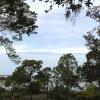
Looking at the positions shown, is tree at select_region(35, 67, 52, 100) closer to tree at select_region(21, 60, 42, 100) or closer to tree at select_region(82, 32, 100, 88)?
tree at select_region(21, 60, 42, 100)

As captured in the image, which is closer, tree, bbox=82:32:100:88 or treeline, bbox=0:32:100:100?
tree, bbox=82:32:100:88

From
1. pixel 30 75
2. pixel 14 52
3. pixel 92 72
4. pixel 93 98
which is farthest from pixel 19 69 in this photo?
pixel 14 52

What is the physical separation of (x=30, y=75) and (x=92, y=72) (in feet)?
50.7

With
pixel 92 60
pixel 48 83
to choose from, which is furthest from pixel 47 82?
pixel 92 60

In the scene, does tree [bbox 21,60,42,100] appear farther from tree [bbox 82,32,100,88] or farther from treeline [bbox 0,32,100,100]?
tree [bbox 82,32,100,88]

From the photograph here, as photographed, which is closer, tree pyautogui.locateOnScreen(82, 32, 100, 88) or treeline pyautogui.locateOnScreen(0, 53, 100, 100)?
tree pyautogui.locateOnScreen(82, 32, 100, 88)

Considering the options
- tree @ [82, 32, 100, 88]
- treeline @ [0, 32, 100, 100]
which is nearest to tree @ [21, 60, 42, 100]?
treeline @ [0, 32, 100, 100]

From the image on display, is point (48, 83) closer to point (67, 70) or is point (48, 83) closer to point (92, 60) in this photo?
point (67, 70)

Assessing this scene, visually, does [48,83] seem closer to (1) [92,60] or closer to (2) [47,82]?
(2) [47,82]

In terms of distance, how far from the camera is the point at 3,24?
86.6 feet

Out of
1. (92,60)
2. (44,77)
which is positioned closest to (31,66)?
(44,77)

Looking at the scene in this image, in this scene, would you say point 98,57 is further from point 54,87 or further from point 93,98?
point 54,87

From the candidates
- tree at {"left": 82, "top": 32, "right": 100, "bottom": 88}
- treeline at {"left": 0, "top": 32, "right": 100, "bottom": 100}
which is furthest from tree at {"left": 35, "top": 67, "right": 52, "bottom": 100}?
tree at {"left": 82, "top": 32, "right": 100, "bottom": 88}

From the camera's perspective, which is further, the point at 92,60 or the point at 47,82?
the point at 47,82
